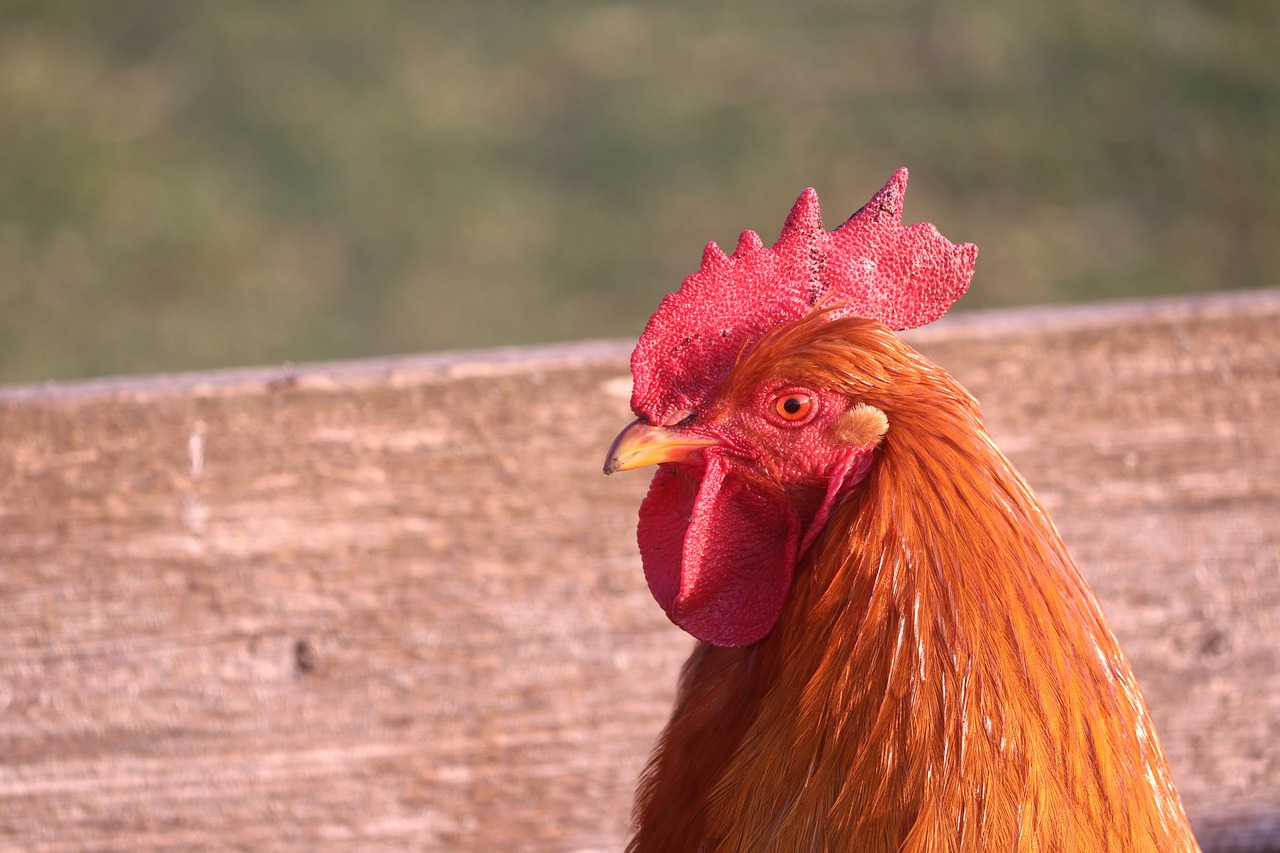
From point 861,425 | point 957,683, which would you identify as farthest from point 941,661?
→ point 861,425

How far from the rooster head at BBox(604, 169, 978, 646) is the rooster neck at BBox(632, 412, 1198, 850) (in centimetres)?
9

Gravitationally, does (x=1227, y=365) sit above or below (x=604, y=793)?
above

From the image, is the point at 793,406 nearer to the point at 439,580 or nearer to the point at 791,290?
the point at 791,290

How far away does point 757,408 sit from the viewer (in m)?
1.74

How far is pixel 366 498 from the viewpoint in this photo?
2406mm

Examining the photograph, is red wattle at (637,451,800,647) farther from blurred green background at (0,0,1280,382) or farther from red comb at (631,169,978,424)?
blurred green background at (0,0,1280,382)

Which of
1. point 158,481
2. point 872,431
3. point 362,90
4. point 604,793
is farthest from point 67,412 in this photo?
point 362,90

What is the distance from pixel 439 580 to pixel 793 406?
3.27 ft

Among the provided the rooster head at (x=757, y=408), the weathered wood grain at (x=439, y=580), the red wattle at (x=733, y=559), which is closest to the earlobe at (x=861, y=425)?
the rooster head at (x=757, y=408)

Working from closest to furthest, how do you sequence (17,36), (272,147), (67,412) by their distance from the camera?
(67,412), (272,147), (17,36)

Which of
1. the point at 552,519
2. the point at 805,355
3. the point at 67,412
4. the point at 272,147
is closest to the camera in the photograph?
the point at 805,355

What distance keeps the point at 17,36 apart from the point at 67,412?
5795 mm

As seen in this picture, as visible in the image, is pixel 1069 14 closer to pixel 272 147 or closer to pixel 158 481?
pixel 272 147

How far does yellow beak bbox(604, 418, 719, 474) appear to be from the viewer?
1757mm
